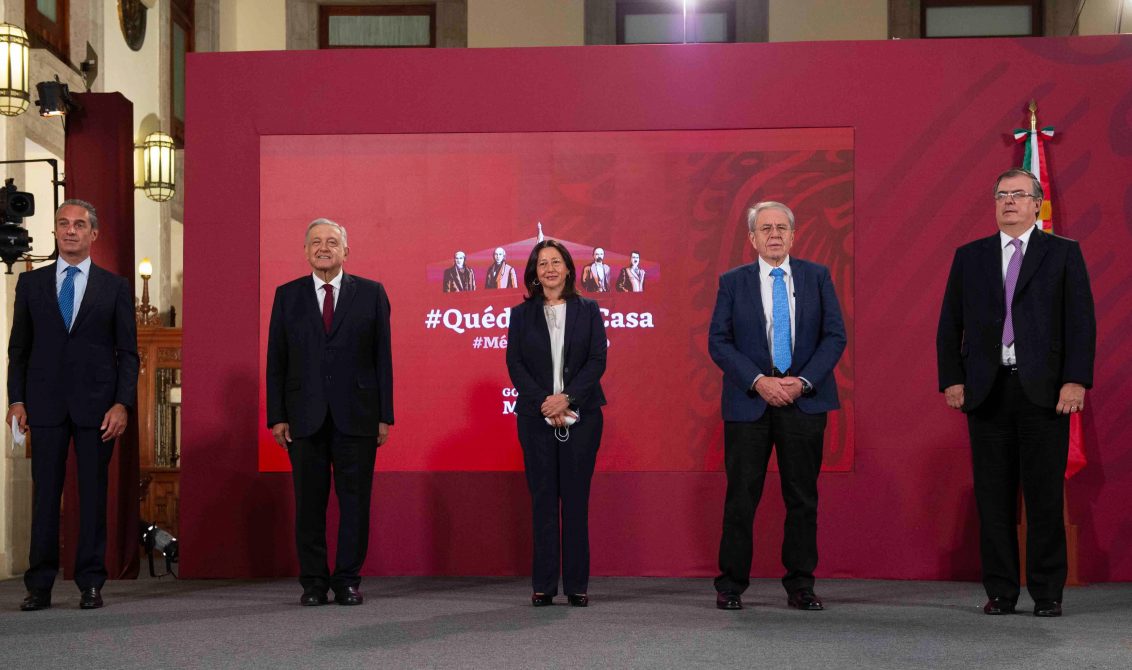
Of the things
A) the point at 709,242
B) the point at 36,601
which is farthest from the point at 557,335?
the point at 36,601

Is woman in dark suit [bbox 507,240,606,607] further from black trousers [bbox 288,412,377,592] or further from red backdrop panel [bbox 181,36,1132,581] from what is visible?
red backdrop panel [bbox 181,36,1132,581]

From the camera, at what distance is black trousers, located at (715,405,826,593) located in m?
4.39

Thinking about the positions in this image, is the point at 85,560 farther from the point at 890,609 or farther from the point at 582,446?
the point at 890,609

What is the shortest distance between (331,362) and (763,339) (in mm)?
1571

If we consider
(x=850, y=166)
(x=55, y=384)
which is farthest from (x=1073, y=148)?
(x=55, y=384)

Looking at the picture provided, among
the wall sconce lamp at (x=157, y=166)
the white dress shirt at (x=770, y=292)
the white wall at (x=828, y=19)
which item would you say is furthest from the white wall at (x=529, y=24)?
the white dress shirt at (x=770, y=292)

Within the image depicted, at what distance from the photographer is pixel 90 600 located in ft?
14.9

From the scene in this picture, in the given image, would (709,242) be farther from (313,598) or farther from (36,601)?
(36,601)

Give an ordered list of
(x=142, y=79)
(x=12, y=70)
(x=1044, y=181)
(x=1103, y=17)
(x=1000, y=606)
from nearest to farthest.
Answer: (x=1000, y=606), (x=1044, y=181), (x=12, y=70), (x=1103, y=17), (x=142, y=79)

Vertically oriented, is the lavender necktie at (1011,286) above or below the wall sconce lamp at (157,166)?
below

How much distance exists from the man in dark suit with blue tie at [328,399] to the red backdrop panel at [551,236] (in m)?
0.99

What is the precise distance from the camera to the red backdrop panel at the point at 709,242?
5512mm

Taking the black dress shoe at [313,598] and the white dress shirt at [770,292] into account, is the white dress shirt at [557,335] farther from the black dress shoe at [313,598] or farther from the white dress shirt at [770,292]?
the black dress shoe at [313,598]

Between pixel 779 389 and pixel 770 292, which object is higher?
pixel 770 292
